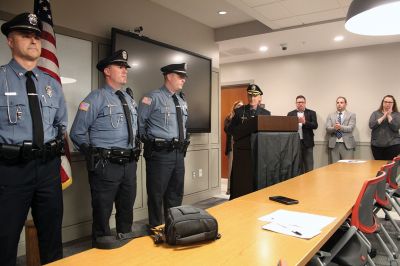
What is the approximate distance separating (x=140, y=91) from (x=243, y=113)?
4.03 ft

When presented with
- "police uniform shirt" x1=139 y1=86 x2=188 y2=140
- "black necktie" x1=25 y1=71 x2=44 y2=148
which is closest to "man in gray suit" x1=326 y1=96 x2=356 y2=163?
"police uniform shirt" x1=139 y1=86 x2=188 y2=140

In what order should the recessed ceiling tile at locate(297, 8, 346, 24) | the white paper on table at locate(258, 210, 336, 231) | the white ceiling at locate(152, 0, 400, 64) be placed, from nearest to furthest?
the white paper on table at locate(258, 210, 336, 231), the white ceiling at locate(152, 0, 400, 64), the recessed ceiling tile at locate(297, 8, 346, 24)

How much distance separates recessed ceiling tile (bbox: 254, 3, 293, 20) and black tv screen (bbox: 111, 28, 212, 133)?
1091mm

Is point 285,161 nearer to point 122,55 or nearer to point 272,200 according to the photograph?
point 272,200

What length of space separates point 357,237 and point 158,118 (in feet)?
6.45

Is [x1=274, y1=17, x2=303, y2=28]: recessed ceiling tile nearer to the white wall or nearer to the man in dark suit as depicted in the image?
the man in dark suit

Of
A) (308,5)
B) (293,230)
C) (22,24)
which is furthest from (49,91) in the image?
(308,5)

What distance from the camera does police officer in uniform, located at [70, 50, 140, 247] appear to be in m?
2.46

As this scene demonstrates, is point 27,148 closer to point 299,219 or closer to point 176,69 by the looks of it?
point 299,219

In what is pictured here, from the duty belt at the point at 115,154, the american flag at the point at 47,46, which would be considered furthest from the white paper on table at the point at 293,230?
the american flag at the point at 47,46

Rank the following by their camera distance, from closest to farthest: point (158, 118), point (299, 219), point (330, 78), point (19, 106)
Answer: point (299, 219), point (19, 106), point (158, 118), point (330, 78)

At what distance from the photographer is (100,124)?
2.52 m

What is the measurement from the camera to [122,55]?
8.76 ft

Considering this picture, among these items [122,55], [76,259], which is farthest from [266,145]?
[76,259]
